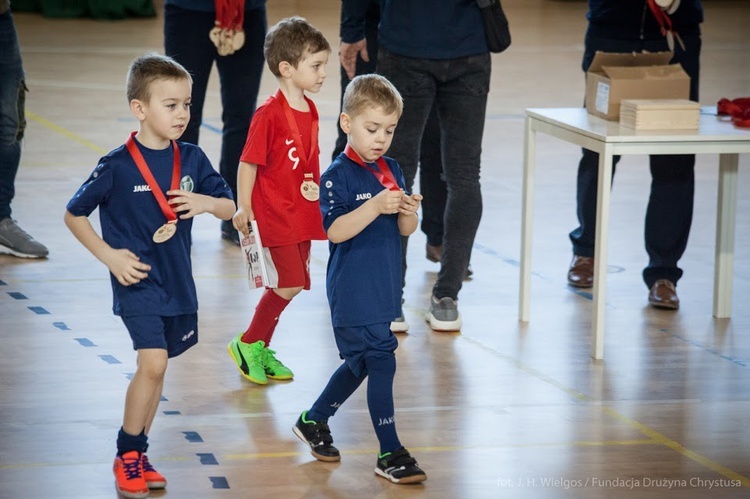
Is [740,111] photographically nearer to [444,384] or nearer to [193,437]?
[444,384]

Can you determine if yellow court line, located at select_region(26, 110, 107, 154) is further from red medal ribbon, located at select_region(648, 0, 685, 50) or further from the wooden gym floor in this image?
red medal ribbon, located at select_region(648, 0, 685, 50)

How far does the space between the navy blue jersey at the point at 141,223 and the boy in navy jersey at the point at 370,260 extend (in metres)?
0.44

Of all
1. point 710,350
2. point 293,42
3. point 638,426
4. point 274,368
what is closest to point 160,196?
point 293,42

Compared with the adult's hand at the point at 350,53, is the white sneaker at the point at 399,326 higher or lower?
lower

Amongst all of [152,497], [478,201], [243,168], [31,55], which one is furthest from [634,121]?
[31,55]

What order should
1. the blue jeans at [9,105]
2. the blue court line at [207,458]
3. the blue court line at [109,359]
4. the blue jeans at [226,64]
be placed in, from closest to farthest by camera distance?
the blue court line at [207,458] < the blue court line at [109,359] < the blue jeans at [9,105] < the blue jeans at [226,64]

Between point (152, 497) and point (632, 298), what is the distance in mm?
3023

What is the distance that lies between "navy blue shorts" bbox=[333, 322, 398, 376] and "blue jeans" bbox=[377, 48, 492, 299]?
4.98ft

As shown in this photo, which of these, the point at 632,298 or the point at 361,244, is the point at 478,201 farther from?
the point at 361,244

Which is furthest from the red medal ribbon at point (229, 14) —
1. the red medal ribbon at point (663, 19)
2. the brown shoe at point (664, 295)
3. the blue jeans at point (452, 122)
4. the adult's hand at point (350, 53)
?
the brown shoe at point (664, 295)

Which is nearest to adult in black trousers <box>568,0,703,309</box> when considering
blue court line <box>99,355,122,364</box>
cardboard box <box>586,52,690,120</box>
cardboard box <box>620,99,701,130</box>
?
cardboard box <box>586,52,690,120</box>

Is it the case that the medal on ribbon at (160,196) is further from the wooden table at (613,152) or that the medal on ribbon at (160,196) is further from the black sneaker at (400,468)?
the wooden table at (613,152)

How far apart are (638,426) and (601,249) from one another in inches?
36.8

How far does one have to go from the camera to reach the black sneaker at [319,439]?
387cm
